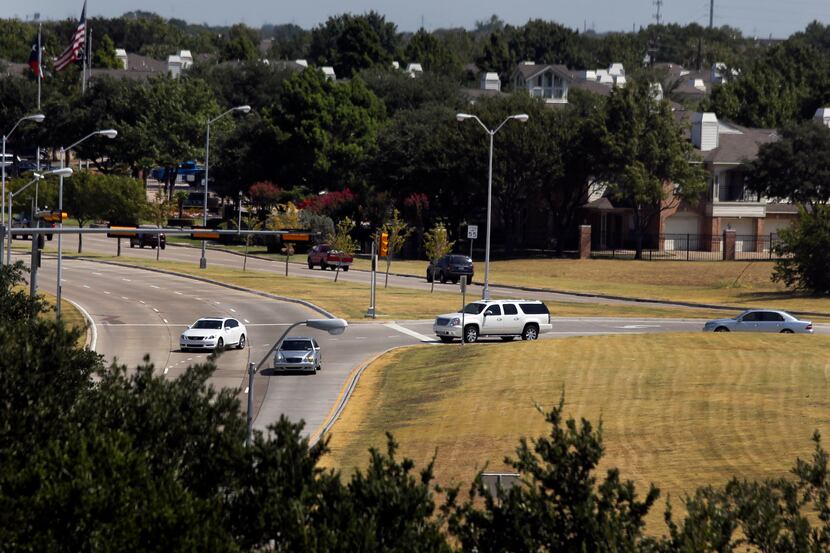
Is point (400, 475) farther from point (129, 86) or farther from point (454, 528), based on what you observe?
point (129, 86)

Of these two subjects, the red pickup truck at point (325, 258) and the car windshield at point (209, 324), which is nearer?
the car windshield at point (209, 324)

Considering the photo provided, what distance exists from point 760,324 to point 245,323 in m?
22.1

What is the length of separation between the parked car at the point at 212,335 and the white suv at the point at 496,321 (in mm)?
8511

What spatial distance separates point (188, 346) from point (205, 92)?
283ft

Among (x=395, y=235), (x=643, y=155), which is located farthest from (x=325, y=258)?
(x=643, y=155)

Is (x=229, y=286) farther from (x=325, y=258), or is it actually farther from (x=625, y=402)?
(x=625, y=402)

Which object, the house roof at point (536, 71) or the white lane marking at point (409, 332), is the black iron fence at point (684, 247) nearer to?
the white lane marking at point (409, 332)

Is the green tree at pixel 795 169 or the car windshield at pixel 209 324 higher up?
the green tree at pixel 795 169

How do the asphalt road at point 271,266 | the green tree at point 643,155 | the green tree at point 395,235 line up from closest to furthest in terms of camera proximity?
1. the asphalt road at point 271,266
2. the green tree at point 395,235
3. the green tree at point 643,155

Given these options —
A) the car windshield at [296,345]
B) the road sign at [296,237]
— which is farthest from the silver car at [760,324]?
the road sign at [296,237]

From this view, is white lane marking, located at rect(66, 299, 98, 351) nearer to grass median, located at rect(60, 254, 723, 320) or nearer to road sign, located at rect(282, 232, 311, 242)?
grass median, located at rect(60, 254, 723, 320)

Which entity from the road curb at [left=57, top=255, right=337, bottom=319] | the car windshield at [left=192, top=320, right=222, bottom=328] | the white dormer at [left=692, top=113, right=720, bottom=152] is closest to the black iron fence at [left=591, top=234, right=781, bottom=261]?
the white dormer at [left=692, top=113, right=720, bottom=152]

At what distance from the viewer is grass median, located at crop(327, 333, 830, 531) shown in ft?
110

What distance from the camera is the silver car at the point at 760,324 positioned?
56688 mm
